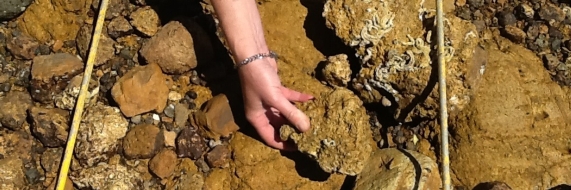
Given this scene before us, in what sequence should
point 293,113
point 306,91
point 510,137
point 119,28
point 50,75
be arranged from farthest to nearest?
point 119,28 → point 50,75 → point 306,91 → point 510,137 → point 293,113

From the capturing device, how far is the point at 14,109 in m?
2.54

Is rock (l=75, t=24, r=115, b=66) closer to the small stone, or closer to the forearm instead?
the small stone

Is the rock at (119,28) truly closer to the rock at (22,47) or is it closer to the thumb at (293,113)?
the rock at (22,47)

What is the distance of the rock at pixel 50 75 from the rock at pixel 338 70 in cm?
101

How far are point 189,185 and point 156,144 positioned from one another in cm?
21

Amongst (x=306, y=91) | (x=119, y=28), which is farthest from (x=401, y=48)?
(x=119, y=28)

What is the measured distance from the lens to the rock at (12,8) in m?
2.60

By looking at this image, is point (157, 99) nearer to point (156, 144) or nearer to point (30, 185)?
point (156, 144)

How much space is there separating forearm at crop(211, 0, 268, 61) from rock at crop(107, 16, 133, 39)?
60cm

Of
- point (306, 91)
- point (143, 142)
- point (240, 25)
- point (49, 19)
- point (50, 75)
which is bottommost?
point (143, 142)

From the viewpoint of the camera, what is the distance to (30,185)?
2494 mm

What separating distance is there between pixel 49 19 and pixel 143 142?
71 centimetres

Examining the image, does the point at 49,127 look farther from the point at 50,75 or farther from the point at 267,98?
the point at 267,98

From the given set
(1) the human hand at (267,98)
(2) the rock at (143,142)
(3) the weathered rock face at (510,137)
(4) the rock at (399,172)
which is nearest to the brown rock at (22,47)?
Answer: (2) the rock at (143,142)
